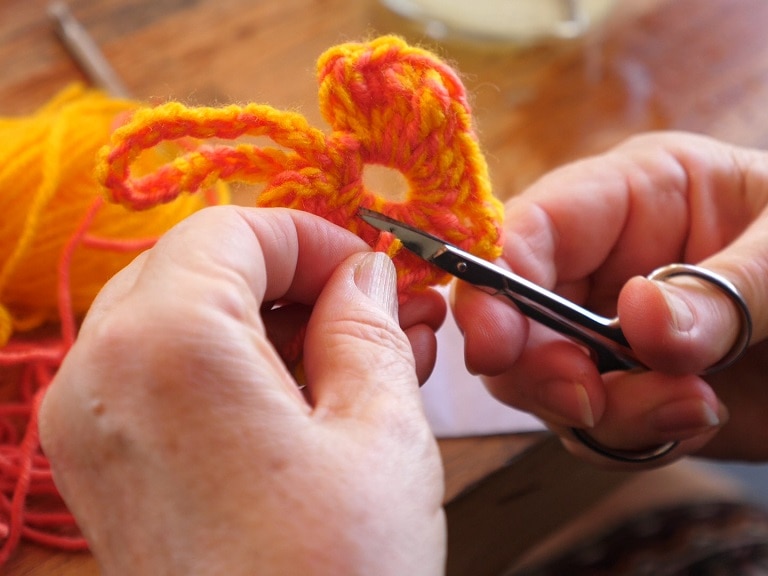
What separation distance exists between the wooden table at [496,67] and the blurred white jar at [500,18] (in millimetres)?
20

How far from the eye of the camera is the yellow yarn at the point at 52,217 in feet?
2.31

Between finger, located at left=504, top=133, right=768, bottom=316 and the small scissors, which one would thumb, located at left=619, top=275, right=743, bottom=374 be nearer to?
the small scissors

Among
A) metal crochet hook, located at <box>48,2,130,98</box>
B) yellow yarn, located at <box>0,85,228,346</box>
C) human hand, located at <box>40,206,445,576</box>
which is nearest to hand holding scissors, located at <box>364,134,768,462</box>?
human hand, located at <box>40,206,445,576</box>

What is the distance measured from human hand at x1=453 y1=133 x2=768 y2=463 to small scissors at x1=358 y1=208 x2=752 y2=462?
0.04 feet

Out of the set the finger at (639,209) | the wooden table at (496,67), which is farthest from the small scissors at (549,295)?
the wooden table at (496,67)

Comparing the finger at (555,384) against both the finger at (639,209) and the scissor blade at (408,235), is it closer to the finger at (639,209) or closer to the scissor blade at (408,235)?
the finger at (639,209)

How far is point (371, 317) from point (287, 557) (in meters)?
0.15

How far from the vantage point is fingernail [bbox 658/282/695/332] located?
20.7 inches

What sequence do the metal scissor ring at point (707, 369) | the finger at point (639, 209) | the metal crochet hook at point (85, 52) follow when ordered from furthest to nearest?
the metal crochet hook at point (85, 52), the finger at point (639, 209), the metal scissor ring at point (707, 369)

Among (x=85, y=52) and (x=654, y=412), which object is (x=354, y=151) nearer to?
(x=654, y=412)

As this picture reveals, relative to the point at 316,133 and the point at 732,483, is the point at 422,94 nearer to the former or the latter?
the point at 316,133

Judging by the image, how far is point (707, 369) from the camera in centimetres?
60

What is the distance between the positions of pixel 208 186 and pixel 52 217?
321mm

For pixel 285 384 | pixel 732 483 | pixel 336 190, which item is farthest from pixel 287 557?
pixel 732 483
